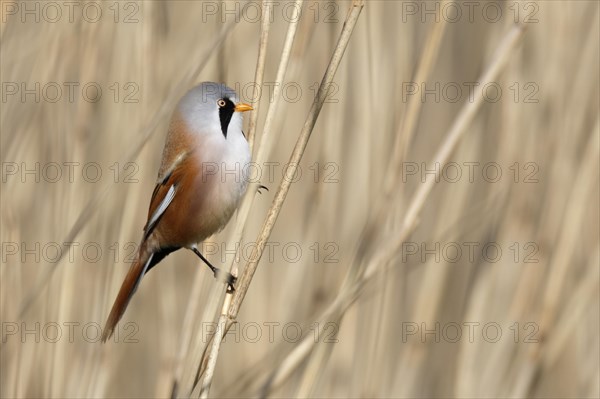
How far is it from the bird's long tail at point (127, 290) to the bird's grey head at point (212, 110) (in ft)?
1.24

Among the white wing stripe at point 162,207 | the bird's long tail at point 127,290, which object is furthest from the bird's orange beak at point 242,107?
the bird's long tail at point 127,290

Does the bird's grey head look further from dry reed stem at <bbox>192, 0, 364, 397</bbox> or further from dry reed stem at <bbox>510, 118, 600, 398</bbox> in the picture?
dry reed stem at <bbox>510, 118, 600, 398</bbox>

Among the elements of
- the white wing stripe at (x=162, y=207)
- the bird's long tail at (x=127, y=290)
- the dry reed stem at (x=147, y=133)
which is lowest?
the bird's long tail at (x=127, y=290)

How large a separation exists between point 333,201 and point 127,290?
69 centimetres

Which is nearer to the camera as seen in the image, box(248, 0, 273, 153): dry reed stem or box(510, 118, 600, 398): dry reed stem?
box(248, 0, 273, 153): dry reed stem

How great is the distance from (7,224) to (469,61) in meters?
1.66

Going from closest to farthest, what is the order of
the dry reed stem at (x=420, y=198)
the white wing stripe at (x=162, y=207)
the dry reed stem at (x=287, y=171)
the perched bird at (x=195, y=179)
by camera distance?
the dry reed stem at (x=287, y=171) → the dry reed stem at (x=420, y=198) → the perched bird at (x=195, y=179) → the white wing stripe at (x=162, y=207)

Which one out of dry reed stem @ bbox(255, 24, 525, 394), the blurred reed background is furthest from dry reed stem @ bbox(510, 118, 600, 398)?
dry reed stem @ bbox(255, 24, 525, 394)

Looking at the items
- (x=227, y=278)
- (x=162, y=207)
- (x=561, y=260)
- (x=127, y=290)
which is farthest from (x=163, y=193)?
(x=561, y=260)

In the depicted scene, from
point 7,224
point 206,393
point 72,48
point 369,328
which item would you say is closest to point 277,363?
point 369,328

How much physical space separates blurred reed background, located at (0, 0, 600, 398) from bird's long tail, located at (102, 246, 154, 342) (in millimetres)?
35

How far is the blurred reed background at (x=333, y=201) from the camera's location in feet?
6.60

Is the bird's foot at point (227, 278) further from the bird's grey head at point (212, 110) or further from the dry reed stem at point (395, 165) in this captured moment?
the bird's grey head at point (212, 110)

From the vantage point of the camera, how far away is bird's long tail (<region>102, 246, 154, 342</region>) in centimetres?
193
